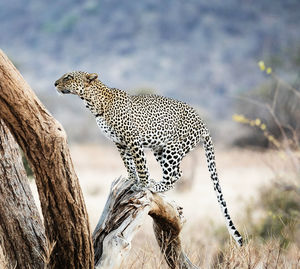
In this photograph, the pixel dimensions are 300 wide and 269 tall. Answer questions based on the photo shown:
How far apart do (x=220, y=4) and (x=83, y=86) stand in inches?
2391

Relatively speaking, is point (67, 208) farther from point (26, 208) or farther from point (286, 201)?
point (286, 201)

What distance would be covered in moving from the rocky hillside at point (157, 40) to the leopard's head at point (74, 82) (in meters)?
46.7

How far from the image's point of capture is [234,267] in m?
6.26

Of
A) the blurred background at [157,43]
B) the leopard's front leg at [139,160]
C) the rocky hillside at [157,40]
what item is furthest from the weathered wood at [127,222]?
the rocky hillside at [157,40]

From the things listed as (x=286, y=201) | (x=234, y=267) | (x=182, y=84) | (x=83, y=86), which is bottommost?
(x=182, y=84)

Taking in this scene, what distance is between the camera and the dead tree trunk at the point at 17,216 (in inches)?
215

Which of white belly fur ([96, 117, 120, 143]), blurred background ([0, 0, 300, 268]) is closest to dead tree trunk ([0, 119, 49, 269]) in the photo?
white belly fur ([96, 117, 120, 143])

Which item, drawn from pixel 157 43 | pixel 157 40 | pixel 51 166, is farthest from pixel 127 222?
pixel 157 40

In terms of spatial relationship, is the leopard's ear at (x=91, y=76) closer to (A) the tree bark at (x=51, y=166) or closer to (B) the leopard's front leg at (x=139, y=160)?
(B) the leopard's front leg at (x=139, y=160)

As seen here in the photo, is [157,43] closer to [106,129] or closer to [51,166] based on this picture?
[106,129]

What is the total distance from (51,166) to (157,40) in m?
59.8

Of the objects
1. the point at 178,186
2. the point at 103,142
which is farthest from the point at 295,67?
the point at 178,186

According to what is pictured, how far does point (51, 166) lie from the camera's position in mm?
4691

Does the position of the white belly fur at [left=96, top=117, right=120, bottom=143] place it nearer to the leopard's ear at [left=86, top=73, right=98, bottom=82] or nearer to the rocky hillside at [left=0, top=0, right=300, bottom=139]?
the leopard's ear at [left=86, top=73, right=98, bottom=82]
